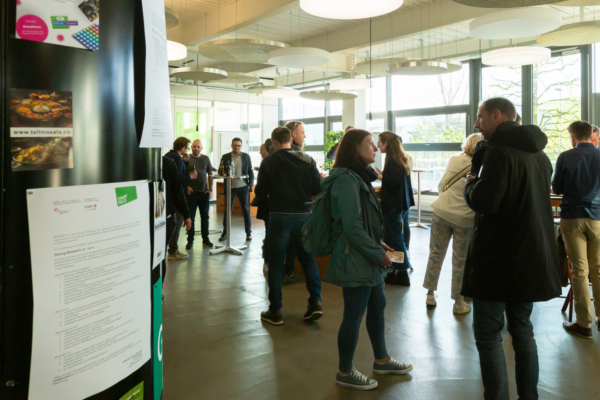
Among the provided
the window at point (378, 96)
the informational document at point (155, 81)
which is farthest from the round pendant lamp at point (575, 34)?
the window at point (378, 96)

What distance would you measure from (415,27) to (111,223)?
332 inches

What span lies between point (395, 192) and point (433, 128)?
7.53 metres

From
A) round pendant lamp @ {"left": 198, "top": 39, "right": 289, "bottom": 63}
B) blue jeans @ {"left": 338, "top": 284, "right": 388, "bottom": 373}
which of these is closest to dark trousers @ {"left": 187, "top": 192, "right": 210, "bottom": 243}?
round pendant lamp @ {"left": 198, "top": 39, "right": 289, "bottom": 63}

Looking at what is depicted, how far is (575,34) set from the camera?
5602mm

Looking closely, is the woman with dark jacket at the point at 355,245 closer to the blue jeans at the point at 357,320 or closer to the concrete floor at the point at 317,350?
the blue jeans at the point at 357,320

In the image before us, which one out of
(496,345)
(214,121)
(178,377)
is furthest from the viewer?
(214,121)

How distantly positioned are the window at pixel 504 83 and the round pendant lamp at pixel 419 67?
403cm

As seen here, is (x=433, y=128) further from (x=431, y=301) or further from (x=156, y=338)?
(x=156, y=338)

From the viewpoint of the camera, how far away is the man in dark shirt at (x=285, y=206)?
12.1 ft

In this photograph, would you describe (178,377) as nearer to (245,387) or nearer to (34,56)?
(245,387)

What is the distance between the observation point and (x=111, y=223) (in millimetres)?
1353

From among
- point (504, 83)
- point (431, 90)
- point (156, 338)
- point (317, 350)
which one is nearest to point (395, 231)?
point (317, 350)

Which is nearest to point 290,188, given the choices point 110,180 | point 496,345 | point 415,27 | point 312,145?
point 496,345

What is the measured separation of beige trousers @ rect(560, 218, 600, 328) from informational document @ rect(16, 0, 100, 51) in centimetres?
351
